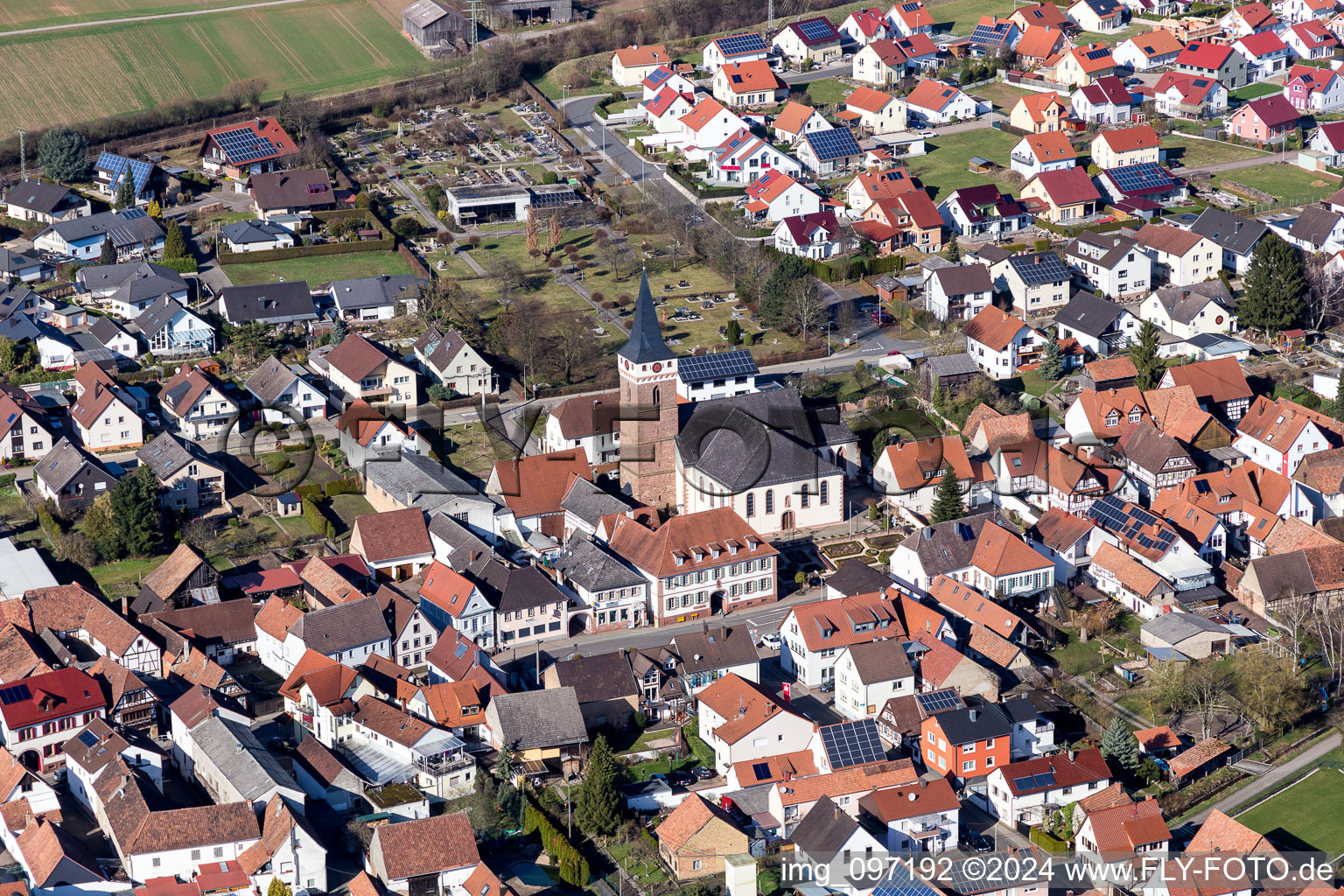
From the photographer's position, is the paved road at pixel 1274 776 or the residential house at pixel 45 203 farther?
the residential house at pixel 45 203

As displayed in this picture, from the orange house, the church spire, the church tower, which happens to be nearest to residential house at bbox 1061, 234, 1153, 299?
the church tower

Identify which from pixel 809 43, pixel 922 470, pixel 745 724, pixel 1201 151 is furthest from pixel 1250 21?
pixel 745 724

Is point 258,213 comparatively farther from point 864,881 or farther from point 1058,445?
point 864,881

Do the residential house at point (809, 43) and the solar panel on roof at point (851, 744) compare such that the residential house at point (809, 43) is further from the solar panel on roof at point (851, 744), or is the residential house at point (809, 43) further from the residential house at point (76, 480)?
the solar panel on roof at point (851, 744)

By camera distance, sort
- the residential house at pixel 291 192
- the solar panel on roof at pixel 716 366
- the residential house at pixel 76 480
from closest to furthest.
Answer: the residential house at pixel 76 480 → the solar panel on roof at pixel 716 366 → the residential house at pixel 291 192

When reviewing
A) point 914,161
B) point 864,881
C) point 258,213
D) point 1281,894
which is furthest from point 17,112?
point 1281,894

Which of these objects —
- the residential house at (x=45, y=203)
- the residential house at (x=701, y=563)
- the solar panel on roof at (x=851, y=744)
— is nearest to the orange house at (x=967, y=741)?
the solar panel on roof at (x=851, y=744)
